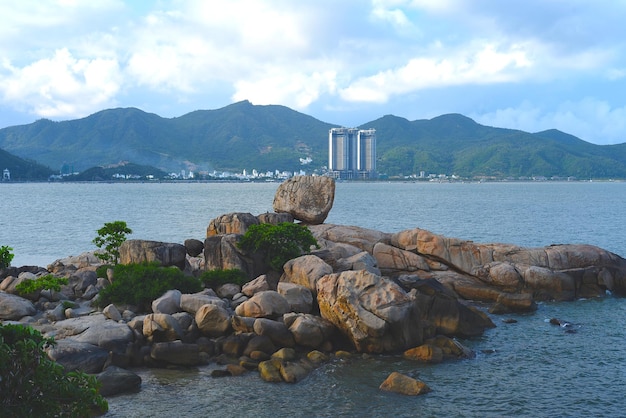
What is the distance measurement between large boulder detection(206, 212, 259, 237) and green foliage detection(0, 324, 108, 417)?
29685 mm

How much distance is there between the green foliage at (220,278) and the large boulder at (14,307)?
930 centimetres

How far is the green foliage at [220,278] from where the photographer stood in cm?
3500

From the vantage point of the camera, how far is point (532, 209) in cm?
11888

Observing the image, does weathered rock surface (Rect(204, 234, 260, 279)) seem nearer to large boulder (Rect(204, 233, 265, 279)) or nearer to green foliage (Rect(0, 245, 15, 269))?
large boulder (Rect(204, 233, 265, 279))

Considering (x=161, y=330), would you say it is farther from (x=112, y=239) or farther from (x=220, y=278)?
(x=112, y=239)

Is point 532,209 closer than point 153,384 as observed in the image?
No

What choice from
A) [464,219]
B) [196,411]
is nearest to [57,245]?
[196,411]

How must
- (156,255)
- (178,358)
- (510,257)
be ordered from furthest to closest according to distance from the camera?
(510,257) → (156,255) → (178,358)

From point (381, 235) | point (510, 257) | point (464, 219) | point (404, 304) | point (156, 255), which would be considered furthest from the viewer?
point (464, 219)

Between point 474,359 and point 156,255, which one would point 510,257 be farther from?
point 156,255

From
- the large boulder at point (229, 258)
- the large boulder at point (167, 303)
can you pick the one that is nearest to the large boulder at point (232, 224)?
the large boulder at point (229, 258)

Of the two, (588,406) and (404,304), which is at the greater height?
(404,304)

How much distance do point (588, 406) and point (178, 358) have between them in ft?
52.3

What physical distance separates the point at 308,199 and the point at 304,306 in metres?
19.3
